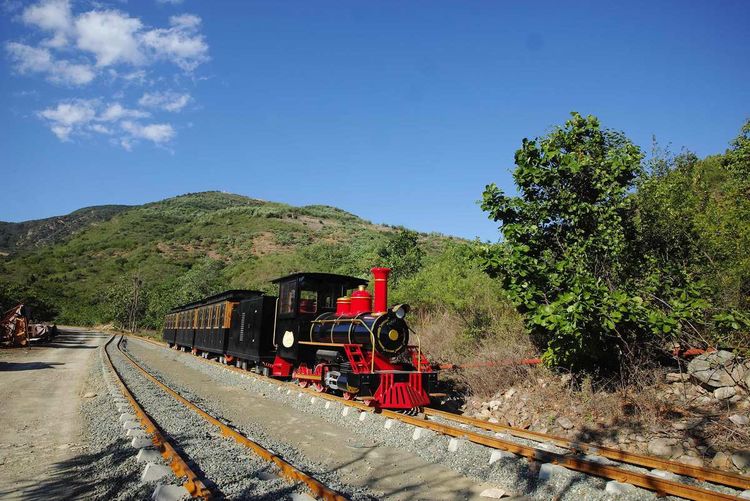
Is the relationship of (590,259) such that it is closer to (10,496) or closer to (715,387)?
(715,387)

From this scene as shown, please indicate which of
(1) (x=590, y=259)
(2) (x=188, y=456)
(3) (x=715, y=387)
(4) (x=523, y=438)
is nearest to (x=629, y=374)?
(3) (x=715, y=387)

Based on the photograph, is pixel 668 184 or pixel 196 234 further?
pixel 196 234

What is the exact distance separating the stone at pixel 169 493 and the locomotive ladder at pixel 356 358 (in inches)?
207

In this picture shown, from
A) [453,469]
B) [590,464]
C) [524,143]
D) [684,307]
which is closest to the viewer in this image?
[590,464]

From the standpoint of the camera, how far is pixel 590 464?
5336 mm

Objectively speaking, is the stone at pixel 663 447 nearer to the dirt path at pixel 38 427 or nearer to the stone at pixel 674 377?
the stone at pixel 674 377

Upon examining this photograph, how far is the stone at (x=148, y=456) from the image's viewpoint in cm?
578

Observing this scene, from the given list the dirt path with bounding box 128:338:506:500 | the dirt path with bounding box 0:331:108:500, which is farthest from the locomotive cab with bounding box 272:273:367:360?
the dirt path with bounding box 0:331:108:500

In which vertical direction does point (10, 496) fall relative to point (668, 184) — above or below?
below

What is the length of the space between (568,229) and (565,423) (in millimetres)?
3977

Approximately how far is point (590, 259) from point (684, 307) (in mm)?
1892

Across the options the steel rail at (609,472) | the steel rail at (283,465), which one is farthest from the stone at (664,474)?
the steel rail at (283,465)

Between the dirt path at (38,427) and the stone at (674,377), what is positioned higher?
the stone at (674,377)

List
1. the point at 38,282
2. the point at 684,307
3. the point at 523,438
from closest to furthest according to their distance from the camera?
the point at 523,438 → the point at 684,307 → the point at 38,282
